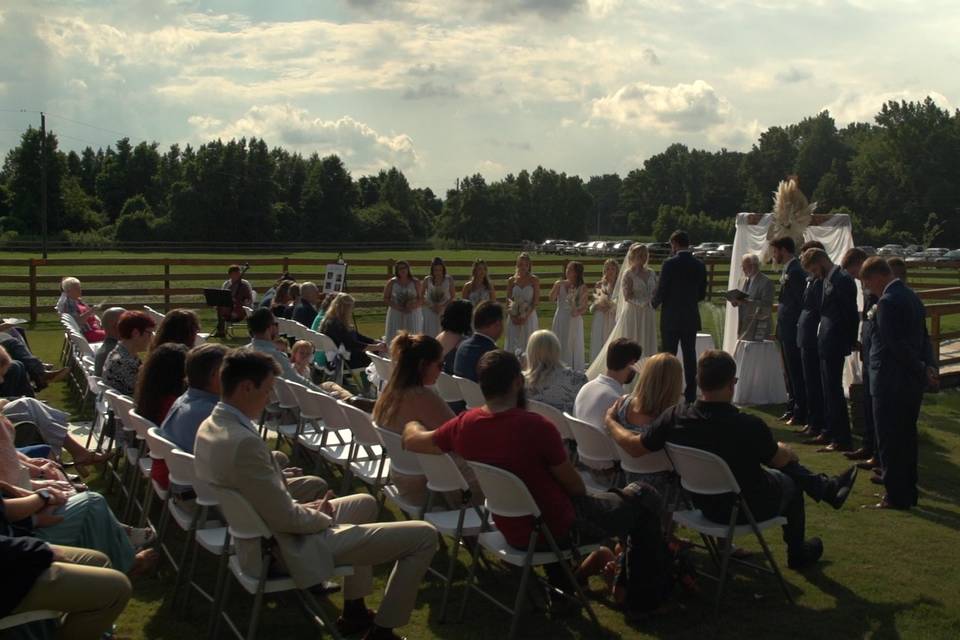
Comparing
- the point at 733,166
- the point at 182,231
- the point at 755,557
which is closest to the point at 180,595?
the point at 755,557

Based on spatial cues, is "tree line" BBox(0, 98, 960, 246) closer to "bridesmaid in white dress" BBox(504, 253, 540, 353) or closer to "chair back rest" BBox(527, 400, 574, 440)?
"bridesmaid in white dress" BBox(504, 253, 540, 353)

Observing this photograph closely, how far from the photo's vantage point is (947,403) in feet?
37.1

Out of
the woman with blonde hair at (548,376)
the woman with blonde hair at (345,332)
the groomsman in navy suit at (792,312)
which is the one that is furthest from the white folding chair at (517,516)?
the woman with blonde hair at (345,332)

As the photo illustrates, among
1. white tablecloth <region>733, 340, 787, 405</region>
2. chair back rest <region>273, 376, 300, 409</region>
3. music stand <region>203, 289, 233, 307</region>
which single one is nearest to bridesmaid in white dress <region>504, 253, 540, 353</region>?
white tablecloth <region>733, 340, 787, 405</region>

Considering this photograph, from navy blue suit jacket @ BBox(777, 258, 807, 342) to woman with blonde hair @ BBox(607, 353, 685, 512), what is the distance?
492 cm

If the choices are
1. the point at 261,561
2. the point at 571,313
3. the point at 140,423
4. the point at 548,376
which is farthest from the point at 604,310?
the point at 261,561

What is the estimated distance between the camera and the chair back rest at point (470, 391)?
682 centimetres

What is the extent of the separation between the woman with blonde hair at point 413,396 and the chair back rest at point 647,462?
929 millimetres

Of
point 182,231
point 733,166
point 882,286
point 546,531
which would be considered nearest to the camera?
point 546,531

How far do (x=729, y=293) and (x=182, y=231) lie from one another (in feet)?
206

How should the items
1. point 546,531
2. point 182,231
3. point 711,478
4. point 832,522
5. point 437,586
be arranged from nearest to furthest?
point 546,531 < point 711,478 < point 437,586 < point 832,522 < point 182,231

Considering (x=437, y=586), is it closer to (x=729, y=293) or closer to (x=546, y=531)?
(x=546, y=531)

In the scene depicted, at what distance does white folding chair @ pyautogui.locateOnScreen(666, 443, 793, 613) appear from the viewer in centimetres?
472

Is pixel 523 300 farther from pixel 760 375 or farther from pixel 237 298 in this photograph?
pixel 237 298
